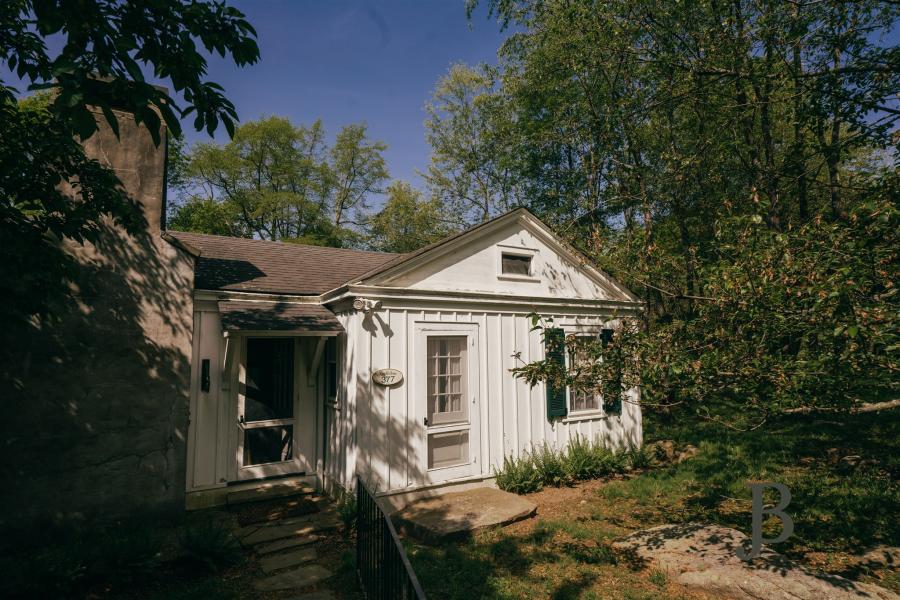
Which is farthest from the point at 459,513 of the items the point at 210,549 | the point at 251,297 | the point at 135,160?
the point at 135,160

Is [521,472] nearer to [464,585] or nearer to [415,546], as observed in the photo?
[415,546]

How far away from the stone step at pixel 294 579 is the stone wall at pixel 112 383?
7.59 feet

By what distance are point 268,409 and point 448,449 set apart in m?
3.35

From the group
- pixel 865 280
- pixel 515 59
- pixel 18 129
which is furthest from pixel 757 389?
pixel 515 59

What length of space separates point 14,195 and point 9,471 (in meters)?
3.67

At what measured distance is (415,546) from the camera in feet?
20.2

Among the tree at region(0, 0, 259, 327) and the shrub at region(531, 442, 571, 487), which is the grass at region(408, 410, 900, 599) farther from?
the tree at region(0, 0, 259, 327)

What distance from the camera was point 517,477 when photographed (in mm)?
8227

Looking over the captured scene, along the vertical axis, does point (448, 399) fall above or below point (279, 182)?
below

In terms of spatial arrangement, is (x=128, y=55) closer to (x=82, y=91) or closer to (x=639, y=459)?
(x=82, y=91)

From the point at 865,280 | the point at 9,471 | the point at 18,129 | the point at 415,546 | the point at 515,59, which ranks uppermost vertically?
the point at 515,59

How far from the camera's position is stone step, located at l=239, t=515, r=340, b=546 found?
6.25m

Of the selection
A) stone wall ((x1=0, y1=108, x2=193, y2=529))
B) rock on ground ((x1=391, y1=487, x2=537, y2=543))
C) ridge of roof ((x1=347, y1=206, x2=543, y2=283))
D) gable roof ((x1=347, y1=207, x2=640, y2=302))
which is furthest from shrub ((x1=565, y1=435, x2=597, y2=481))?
stone wall ((x1=0, y1=108, x2=193, y2=529))

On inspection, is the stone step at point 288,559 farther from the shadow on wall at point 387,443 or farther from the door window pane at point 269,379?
the door window pane at point 269,379
